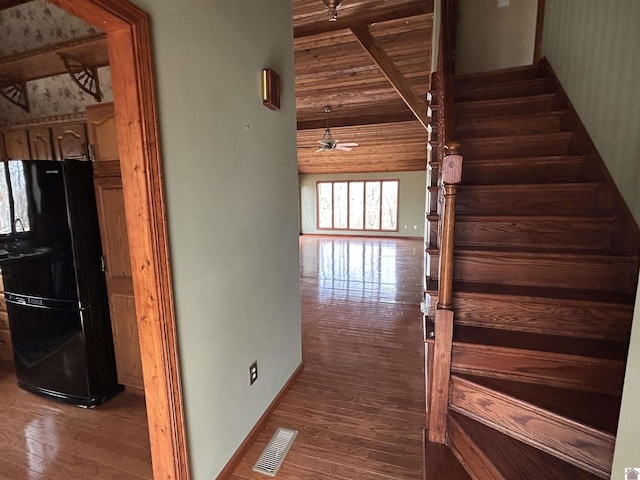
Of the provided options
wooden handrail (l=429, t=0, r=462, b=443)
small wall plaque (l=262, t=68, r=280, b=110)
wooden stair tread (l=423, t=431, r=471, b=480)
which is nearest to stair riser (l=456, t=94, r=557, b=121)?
wooden handrail (l=429, t=0, r=462, b=443)

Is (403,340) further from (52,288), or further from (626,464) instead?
(52,288)

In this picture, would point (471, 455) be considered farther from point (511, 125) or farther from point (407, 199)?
point (407, 199)

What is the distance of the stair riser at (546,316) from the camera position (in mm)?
1569

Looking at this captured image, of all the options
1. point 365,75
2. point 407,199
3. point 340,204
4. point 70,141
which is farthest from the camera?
point 340,204

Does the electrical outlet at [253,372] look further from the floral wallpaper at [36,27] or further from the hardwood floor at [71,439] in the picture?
the floral wallpaper at [36,27]

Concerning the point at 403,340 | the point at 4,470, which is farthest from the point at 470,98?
the point at 4,470

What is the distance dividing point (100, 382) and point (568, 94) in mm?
4164

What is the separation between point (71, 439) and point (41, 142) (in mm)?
2304

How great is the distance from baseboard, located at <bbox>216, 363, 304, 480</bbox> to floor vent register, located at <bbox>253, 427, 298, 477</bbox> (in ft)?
0.32

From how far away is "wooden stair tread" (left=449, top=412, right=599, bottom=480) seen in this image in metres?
1.23

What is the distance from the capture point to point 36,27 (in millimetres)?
2387

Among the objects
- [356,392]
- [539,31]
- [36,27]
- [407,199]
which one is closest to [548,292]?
[356,392]

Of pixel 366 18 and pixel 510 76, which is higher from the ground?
pixel 366 18

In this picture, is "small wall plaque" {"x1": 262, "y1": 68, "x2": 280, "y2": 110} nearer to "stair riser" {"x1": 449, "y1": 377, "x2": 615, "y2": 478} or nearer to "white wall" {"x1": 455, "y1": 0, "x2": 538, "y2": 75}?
"stair riser" {"x1": 449, "y1": 377, "x2": 615, "y2": 478}
